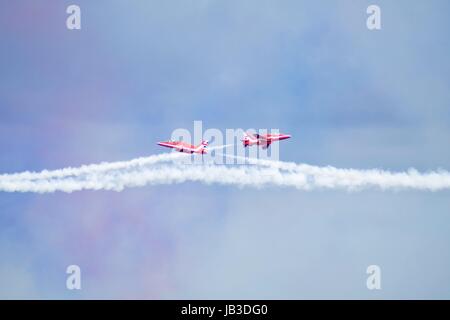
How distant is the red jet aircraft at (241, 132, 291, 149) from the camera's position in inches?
1968

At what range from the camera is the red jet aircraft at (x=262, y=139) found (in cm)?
4999

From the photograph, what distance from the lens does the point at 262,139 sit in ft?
165
